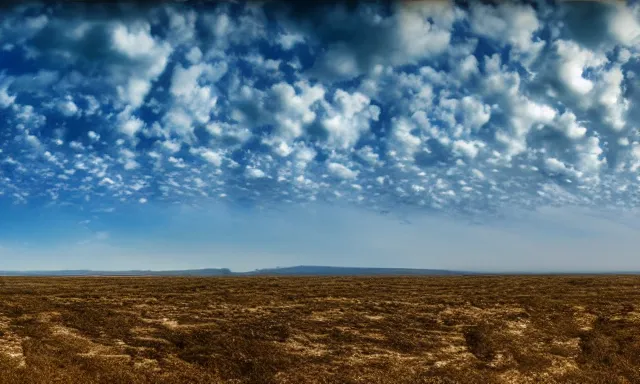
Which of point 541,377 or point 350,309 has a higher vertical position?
point 350,309

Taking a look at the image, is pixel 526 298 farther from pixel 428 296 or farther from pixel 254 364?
pixel 254 364

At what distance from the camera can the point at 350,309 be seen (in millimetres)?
45719

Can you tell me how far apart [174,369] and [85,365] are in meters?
5.06

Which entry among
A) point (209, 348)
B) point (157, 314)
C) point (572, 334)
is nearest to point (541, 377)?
point (572, 334)

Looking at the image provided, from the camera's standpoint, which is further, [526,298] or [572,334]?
[526,298]

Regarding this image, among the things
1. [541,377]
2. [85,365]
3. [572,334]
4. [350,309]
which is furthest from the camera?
[350,309]

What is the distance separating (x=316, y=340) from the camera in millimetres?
35500

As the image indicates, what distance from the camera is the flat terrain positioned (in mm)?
29094

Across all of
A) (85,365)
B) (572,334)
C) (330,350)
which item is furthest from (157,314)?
(572,334)

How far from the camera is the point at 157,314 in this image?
4191cm

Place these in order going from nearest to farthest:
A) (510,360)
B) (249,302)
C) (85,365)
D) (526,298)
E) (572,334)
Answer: (85,365), (510,360), (572,334), (249,302), (526,298)

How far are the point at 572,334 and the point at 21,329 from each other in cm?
4137

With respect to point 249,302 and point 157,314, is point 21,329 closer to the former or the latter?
point 157,314

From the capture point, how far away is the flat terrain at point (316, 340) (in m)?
29.1
